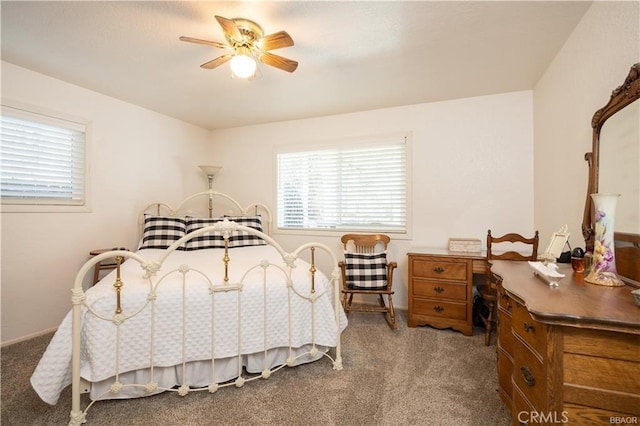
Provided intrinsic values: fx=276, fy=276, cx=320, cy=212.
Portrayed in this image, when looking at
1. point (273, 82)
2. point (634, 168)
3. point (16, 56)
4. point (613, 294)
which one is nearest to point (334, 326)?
point (613, 294)

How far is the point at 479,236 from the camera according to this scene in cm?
291

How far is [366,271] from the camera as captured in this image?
2773 mm

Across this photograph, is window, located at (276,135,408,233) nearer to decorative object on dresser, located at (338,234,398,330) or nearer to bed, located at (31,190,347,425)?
decorative object on dresser, located at (338,234,398,330)

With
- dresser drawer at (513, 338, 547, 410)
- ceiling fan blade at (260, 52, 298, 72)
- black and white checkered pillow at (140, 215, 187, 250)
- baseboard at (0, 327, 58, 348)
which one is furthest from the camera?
black and white checkered pillow at (140, 215, 187, 250)

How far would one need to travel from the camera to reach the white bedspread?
56.9 inches

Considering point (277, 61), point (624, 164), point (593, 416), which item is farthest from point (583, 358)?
point (277, 61)

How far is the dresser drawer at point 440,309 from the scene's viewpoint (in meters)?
2.54

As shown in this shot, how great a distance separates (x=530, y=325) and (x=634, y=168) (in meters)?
0.88

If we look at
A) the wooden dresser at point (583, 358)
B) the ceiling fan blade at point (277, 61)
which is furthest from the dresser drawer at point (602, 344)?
the ceiling fan blade at point (277, 61)

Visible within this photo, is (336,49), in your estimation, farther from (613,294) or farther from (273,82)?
(613,294)

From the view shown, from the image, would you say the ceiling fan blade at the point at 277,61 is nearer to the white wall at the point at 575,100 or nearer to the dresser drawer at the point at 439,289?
the white wall at the point at 575,100

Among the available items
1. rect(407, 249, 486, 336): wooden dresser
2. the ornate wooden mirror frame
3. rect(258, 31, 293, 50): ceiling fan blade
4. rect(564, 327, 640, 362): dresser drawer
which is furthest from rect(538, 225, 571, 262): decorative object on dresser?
rect(258, 31, 293, 50): ceiling fan blade

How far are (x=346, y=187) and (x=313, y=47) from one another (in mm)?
1737

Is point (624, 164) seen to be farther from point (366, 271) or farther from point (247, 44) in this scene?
point (247, 44)
